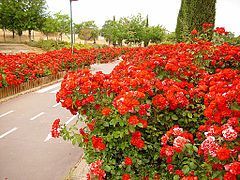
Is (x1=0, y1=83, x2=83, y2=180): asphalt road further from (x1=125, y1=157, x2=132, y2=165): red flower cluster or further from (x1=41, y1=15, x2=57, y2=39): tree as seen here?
(x1=41, y1=15, x2=57, y2=39): tree

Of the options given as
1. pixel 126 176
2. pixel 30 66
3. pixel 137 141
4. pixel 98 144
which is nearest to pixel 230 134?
pixel 137 141

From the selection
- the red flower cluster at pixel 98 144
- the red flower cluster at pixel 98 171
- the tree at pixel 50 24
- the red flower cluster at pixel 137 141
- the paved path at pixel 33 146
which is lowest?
the paved path at pixel 33 146

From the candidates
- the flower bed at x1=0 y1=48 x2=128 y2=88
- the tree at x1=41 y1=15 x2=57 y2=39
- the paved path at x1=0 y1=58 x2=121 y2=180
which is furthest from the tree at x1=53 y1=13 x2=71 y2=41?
the paved path at x1=0 y1=58 x2=121 y2=180

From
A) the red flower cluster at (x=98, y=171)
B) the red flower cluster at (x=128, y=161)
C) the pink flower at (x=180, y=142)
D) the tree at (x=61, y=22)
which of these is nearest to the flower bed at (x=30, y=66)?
the red flower cluster at (x=98, y=171)

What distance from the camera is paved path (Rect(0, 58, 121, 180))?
10.9ft

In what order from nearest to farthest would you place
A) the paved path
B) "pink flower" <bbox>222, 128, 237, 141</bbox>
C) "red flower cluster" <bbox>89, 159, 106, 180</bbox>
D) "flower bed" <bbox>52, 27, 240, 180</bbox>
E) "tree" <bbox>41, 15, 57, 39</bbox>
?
"pink flower" <bbox>222, 128, 237, 141</bbox>, "flower bed" <bbox>52, 27, 240, 180</bbox>, "red flower cluster" <bbox>89, 159, 106, 180</bbox>, the paved path, "tree" <bbox>41, 15, 57, 39</bbox>

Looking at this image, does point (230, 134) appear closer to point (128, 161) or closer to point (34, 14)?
point (128, 161)

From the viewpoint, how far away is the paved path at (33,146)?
3308mm

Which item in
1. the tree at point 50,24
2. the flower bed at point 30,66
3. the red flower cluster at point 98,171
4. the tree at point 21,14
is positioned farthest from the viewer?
the tree at point 50,24

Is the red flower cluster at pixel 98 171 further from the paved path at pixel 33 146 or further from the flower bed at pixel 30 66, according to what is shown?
the flower bed at pixel 30 66

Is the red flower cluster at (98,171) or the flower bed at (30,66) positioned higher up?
the flower bed at (30,66)

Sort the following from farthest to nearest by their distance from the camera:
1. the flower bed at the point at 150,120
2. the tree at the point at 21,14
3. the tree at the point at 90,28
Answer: the tree at the point at 90,28
the tree at the point at 21,14
the flower bed at the point at 150,120

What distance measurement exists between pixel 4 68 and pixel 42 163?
537 centimetres

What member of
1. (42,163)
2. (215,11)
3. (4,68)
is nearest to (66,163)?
(42,163)
